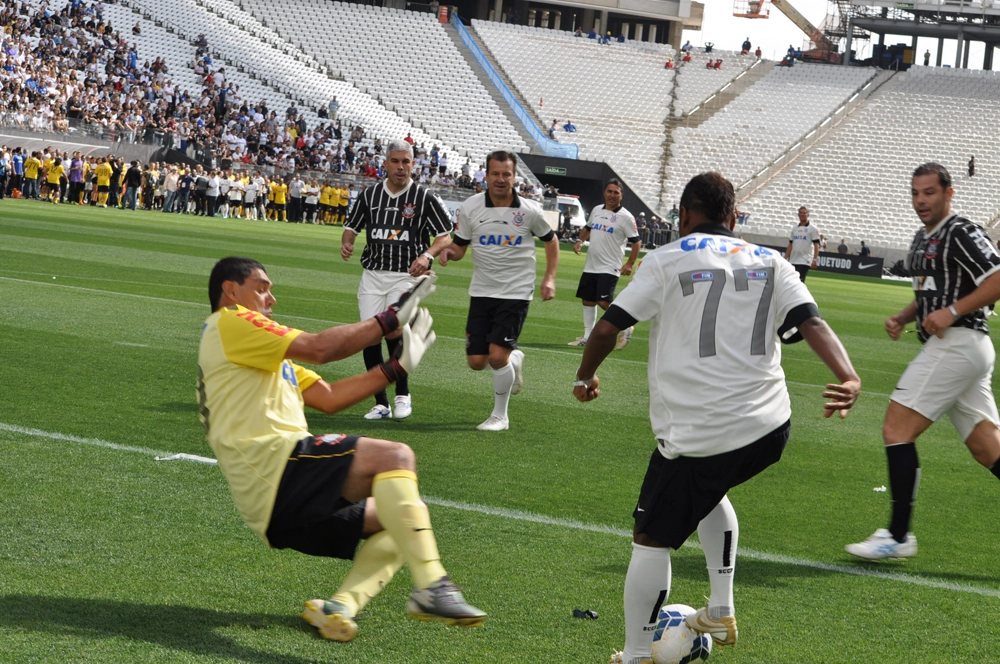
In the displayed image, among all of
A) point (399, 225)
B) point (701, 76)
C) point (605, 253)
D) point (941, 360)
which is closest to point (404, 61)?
point (701, 76)

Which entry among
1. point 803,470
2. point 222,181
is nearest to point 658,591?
point 803,470

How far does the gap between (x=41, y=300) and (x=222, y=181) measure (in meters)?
27.7

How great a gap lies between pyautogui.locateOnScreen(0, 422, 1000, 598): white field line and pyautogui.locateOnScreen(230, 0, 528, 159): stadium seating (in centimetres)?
5082

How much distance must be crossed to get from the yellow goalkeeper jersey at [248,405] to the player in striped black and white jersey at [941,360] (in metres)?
3.13

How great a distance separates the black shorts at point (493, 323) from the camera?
935 centimetres

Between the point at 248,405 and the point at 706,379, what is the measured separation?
1.69 m

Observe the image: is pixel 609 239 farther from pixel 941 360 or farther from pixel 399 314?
pixel 399 314

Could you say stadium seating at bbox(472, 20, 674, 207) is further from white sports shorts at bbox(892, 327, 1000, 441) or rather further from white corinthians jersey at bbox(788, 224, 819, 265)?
white sports shorts at bbox(892, 327, 1000, 441)

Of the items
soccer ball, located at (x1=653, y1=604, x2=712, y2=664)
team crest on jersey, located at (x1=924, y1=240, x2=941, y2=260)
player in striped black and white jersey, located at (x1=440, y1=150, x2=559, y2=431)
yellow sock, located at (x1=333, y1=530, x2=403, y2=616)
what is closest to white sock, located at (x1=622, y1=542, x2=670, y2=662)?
soccer ball, located at (x1=653, y1=604, x2=712, y2=664)

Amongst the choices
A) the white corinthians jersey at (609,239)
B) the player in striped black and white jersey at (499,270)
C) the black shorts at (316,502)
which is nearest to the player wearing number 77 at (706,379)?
the black shorts at (316,502)

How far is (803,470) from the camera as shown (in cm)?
825

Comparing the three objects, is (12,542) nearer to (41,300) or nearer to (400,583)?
(400,583)

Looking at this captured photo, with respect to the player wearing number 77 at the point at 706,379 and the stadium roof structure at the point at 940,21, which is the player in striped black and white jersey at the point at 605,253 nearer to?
the player wearing number 77 at the point at 706,379

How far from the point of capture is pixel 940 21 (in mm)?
70875
